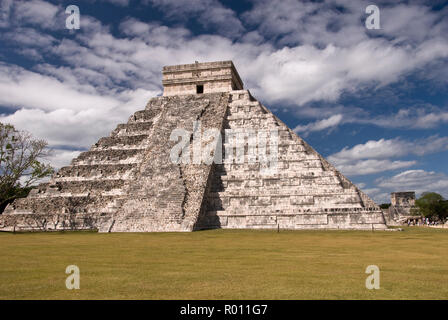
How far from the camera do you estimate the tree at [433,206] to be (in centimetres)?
4222

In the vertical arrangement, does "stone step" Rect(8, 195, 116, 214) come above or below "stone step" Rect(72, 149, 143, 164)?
below

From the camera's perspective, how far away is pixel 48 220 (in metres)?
20.6

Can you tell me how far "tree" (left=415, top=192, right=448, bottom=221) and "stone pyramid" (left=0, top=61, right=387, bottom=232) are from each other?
25.0 metres

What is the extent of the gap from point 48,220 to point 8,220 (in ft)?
8.75

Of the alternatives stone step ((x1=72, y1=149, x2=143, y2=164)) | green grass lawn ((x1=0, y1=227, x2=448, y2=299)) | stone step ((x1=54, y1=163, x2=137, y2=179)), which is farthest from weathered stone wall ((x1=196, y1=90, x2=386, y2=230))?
green grass lawn ((x1=0, y1=227, x2=448, y2=299))

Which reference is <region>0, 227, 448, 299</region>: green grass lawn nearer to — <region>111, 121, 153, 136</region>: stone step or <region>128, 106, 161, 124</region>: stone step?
<region>111, 121, 153, 136</region>: stone step

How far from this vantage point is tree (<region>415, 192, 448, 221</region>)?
42.2m

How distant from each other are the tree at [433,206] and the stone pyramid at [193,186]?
25.0 meters

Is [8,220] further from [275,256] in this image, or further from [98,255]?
[275,256]

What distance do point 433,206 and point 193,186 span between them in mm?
33997

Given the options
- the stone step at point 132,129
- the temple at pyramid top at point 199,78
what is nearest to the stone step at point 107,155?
the stone step at point 132,129

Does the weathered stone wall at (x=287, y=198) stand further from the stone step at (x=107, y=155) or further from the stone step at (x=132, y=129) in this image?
the stone step at (x=132, y=129)
